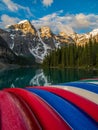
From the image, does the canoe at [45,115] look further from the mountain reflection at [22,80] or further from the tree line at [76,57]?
the tree line at [76,57]

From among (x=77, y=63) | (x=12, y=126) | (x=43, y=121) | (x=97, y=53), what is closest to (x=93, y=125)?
(x=43, y=121)

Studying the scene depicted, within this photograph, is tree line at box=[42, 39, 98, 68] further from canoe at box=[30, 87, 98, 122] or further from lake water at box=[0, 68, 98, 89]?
canoe at box=[30, 87, 98, 122]

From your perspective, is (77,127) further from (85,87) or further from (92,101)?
(85,87)

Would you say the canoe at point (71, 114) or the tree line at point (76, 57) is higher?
the tree line at point (76, 57)

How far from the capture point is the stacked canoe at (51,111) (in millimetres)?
3421

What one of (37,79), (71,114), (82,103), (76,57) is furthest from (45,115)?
(76,57)

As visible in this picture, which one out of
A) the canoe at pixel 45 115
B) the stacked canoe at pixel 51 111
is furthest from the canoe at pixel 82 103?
the canoe at pixel 45 115

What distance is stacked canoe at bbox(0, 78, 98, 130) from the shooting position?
11.2ft

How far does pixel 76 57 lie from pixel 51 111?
111673mm

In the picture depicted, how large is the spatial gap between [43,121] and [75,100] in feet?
4.62

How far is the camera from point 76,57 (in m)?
115

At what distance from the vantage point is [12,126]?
3299 mm

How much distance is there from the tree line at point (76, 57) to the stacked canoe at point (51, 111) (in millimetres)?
83969

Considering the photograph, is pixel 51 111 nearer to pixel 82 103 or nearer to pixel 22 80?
pixel 82 103
